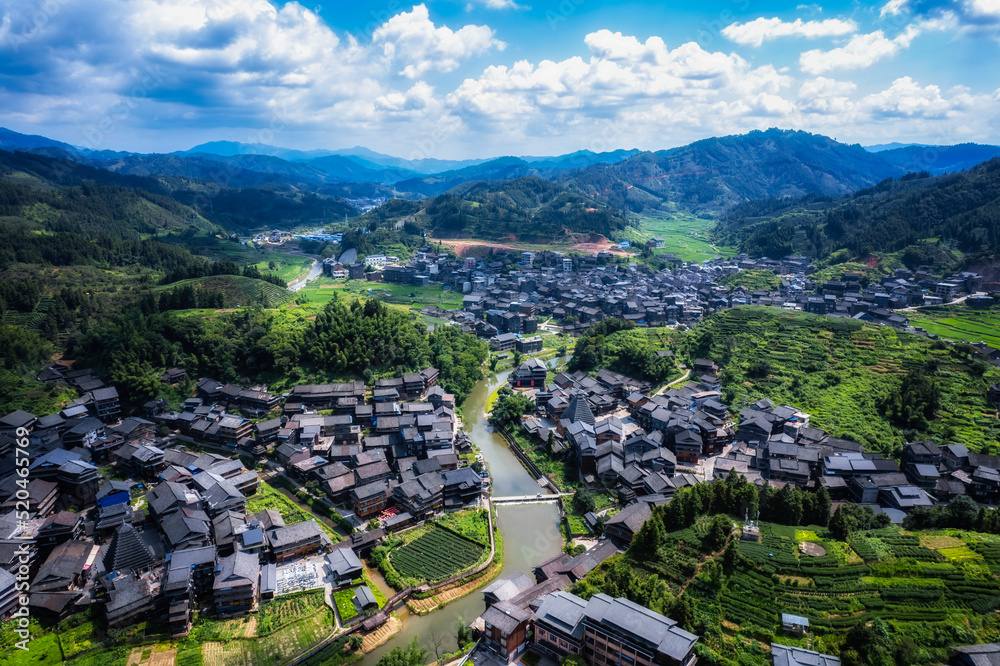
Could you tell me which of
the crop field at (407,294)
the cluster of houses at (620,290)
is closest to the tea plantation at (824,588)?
the cluster of houses at (620,290)

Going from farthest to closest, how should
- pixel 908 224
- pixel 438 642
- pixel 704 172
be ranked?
pixel 704 172 < pixel 908 224 < pixel 438 642

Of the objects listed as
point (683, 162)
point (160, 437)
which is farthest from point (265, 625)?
point (683, 162)

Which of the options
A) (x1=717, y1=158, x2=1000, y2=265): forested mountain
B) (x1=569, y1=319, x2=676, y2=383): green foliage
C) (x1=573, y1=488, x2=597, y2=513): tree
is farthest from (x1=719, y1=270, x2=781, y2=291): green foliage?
(x1=573, y1=488, x2=597, y2=513): tree

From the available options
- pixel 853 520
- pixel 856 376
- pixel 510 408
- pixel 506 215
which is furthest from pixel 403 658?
pixel 506 215

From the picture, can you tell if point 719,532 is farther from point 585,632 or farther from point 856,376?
point 856,376

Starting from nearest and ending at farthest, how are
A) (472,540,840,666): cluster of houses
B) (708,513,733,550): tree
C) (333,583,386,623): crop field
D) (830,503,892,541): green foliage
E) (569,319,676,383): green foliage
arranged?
(472,540,840,666): cluster of houses, (333,583,386,623): crop field, (708,513,733,550): tree, (830,503,892,541): green foliage, (569,319,676,383): green foliage

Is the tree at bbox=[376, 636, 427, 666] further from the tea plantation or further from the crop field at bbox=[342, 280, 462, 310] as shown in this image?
the crop field at bbox=[342, 280, 462, 310]
